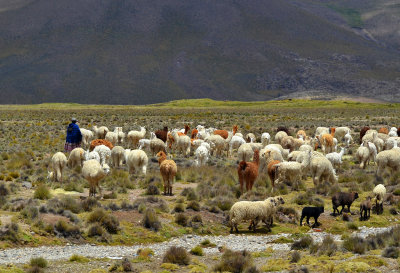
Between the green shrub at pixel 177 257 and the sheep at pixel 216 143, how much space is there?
16698 mm

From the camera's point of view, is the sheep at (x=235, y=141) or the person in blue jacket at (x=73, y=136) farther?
the sheep at (x=235, y=141)

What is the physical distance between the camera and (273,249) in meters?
13.3

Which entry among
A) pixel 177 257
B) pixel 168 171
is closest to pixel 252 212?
pixel 177 257

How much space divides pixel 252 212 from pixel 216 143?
46.8ft

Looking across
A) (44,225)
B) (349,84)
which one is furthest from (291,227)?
(349,84)

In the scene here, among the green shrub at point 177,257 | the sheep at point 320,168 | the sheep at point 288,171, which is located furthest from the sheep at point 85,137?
the green shrub at point 177,257

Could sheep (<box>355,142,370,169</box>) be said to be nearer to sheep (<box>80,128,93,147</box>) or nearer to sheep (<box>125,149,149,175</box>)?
sheep (<box>125,149,149,175</box>)

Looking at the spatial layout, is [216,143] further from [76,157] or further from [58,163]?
[58,163]

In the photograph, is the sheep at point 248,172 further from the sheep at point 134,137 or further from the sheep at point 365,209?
the sheep at point 134,137

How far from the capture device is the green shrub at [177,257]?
11.8m

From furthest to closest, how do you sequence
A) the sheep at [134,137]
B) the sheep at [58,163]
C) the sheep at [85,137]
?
the sheep at [85,137] < the sheep at [134,137] < the sheep at [58,163]

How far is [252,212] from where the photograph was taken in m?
14.6

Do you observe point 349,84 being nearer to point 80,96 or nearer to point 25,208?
point 80,96

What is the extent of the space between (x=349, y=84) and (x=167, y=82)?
64.7 meters
